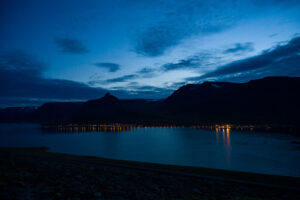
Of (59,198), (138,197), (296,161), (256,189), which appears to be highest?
(59,198)

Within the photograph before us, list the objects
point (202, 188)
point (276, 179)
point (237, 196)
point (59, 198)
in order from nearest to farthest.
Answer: point (59, 198) < point (237, 196) < point (202, 188) < point (276, 179)

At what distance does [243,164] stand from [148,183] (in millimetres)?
18449

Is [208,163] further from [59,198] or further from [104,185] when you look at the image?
[59,198]

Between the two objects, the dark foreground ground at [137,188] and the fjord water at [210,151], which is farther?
the fjord water at [210,151]

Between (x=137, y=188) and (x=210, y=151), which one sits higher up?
(x=137, y=188)

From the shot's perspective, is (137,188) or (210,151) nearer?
(137,188)

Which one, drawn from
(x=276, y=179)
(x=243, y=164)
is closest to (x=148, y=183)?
(x=276, y=179)

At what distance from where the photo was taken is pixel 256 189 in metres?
13.7

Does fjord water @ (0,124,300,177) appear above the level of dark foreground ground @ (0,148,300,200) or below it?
below

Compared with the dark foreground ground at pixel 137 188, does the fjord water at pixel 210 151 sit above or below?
below

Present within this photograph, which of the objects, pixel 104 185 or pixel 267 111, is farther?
pixel 267 111

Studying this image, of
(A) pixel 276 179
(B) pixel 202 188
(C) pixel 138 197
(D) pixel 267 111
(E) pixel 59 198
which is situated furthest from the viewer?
(D) pixel 267 111

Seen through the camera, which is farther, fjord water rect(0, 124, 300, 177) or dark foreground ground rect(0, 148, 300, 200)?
fjord water rect(0, 124, 300, 177)

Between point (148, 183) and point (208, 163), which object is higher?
point (148, 183)
